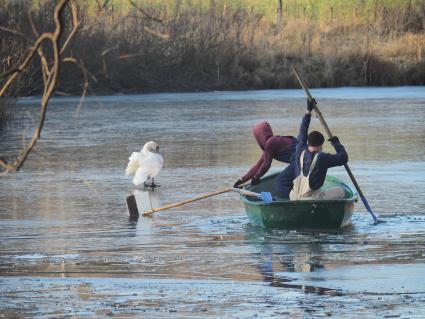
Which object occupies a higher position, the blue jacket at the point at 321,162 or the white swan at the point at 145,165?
the blue jacket at the point at 321,162

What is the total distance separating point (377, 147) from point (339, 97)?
46.4ft

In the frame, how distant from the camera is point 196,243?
38.5ft

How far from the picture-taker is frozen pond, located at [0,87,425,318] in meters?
8.71

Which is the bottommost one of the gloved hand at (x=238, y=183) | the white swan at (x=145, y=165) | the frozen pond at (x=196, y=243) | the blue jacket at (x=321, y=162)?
the frozen pond at (x=196, y=243)

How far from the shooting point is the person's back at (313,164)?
11867 millimetres

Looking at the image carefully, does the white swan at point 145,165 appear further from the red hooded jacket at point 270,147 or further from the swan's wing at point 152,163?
the red hooded jacket at point 270,147

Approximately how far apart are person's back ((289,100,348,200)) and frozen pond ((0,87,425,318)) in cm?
45

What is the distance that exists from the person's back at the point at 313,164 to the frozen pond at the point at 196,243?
448mm

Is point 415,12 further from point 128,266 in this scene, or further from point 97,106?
point 128,266

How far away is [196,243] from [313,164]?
146 cm

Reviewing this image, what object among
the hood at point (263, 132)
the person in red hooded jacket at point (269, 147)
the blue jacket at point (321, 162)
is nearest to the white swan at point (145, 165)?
the person in red hooded jacket at point (269, 147)

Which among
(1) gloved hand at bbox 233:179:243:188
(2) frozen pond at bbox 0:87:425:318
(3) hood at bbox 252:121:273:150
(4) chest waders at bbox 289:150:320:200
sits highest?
(3) hood at bbox 252:121:273:150

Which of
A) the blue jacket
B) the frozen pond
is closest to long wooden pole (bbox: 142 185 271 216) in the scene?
the frozen pond

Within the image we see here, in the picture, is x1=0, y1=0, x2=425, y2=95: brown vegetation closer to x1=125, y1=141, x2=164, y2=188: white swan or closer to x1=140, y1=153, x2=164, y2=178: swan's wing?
x1=125, y1=141, x2=164, y2=188: white swan
